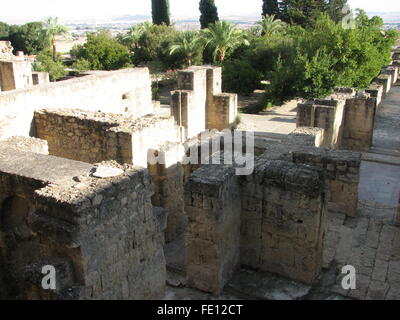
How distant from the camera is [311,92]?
58.2 feet

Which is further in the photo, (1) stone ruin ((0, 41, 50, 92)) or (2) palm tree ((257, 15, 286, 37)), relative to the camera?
(2) palm tree ((257, 15, 286, 37))

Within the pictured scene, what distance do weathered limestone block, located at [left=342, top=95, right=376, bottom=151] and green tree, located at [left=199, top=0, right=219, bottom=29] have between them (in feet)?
82.5

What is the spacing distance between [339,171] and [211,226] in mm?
3991

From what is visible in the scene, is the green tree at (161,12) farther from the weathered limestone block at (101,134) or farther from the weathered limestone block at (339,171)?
the weathered limestone block at (339,171)

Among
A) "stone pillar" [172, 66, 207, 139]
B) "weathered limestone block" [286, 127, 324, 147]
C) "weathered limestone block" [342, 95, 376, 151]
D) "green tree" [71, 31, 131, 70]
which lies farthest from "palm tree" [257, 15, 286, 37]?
"weathered limestone block" [286, 127, 324, 147]

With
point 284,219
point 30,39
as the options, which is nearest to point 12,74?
point 284,219

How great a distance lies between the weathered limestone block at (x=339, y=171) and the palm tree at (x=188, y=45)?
19201mm

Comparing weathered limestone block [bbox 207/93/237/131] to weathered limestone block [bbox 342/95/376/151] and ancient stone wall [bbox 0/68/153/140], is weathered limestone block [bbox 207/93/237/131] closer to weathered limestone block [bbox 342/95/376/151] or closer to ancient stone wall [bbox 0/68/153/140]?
ancient stone wall [bbox 0/68/153/140]

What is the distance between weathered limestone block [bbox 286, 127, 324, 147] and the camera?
10156 mm

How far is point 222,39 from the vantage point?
2730 centimetres

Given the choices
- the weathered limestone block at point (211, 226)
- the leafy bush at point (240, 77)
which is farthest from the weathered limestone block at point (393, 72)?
the weathered limestone block at point (211, 226)

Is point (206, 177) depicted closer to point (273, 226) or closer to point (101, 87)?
point (273, 226)

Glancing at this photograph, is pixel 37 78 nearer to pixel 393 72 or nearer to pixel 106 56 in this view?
pixel 106 56
